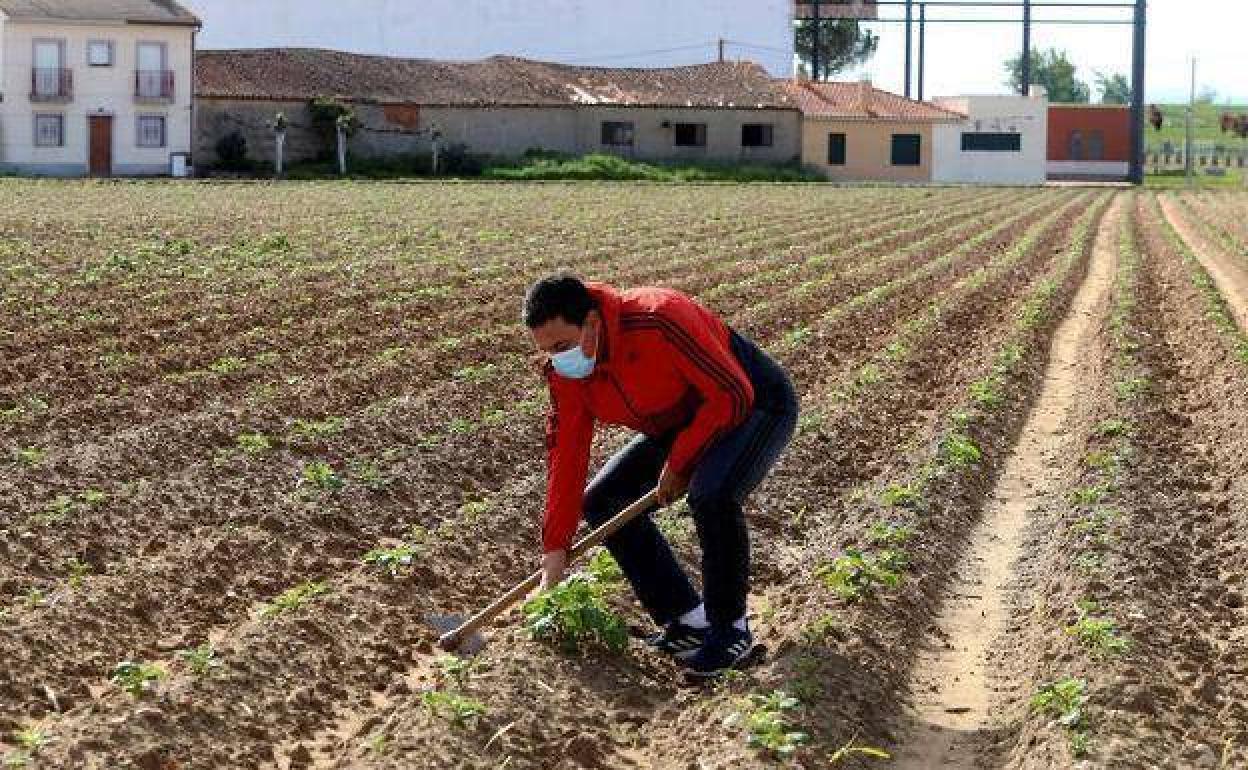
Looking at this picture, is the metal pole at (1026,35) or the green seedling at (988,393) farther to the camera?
the metal pole at (1026,35)

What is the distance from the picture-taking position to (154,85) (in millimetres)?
63062

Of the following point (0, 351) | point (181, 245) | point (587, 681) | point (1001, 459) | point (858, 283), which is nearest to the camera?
point (587, 681)

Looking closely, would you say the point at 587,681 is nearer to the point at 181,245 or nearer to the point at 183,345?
the point at 183,345

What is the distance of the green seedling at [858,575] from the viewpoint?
853cm

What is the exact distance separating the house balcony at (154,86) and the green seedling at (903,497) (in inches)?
2150

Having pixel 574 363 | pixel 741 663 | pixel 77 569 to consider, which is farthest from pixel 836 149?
pixel 574 363

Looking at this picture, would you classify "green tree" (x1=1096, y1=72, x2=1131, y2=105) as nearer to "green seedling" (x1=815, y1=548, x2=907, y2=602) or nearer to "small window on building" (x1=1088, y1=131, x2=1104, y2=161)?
"small window on building" (x1=1088, y1=131, x2=1104, y2=161)

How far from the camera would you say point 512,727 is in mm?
6816

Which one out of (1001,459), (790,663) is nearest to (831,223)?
(1001,459)

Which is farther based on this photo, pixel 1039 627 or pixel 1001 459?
pixel 1001 459

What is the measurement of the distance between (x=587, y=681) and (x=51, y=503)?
12.1 ft

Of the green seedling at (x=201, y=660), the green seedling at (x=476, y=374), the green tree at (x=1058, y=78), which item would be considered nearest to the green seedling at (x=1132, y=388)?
the green seedling at (x=476, y=374)

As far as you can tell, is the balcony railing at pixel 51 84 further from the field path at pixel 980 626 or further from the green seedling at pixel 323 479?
the green seedling at pixel 323 479

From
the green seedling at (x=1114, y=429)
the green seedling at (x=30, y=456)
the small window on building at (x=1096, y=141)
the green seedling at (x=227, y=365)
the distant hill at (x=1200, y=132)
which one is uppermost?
the distant hill at (x=1200, y=132)
